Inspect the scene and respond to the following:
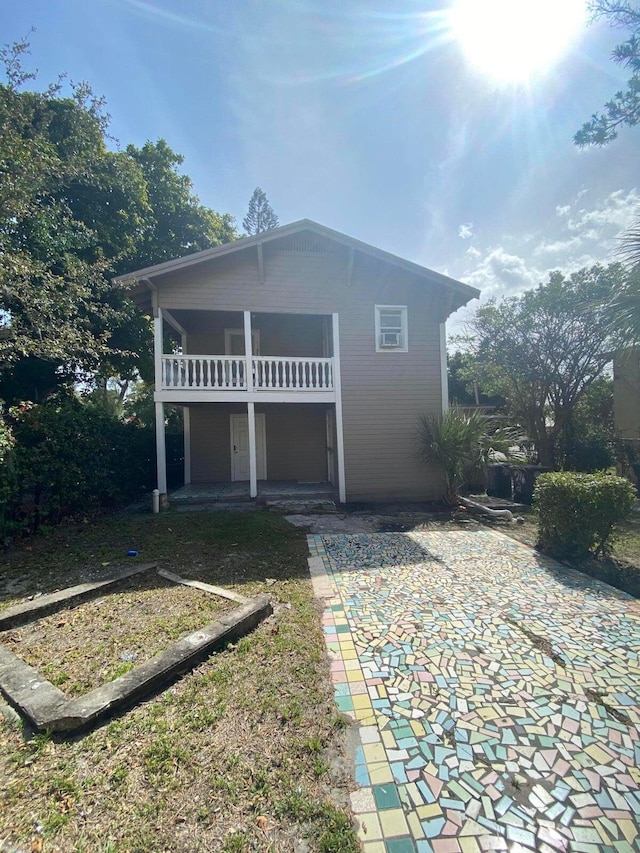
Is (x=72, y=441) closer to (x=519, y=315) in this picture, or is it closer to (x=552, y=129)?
(x=552, y=129)

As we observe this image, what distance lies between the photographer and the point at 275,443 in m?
12.3

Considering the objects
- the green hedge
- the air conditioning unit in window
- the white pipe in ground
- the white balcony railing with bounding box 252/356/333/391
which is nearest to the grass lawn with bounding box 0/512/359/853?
the green hedge

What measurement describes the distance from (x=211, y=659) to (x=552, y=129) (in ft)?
34.9

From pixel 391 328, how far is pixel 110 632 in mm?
9104

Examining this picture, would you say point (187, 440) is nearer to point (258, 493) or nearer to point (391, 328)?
point (258, 493)

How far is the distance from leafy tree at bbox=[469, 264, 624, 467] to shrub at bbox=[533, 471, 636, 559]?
8.28m

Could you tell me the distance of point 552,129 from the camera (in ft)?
23.7

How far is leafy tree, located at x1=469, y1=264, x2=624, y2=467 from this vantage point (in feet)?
39.6

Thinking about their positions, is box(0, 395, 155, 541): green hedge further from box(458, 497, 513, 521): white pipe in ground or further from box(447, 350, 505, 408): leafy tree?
box(447, 350, 505, 408): leafy tree

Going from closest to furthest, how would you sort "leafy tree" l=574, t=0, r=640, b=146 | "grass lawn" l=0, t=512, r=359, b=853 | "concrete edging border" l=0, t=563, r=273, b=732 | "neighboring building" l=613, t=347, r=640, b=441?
"grass lawn" l=0, t=512, r=359, b=853 → "concrete edging border" l=0, t=563, r=273, b=732 → "leafy tree" l=574, t=0, r=640, b=146 → "neighboring building" l=613, t=347, r=640, b=441

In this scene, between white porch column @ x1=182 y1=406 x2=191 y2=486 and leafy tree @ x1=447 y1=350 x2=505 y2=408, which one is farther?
leafy tree @ x1=447 y1=350 x2=505 y2=408

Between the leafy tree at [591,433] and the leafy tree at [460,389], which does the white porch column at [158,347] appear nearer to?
the leafy tree at [591,433]

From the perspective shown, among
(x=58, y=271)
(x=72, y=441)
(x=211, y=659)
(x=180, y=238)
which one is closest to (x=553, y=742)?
(x=211, y=659)

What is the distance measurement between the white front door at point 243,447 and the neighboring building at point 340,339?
2333mm
